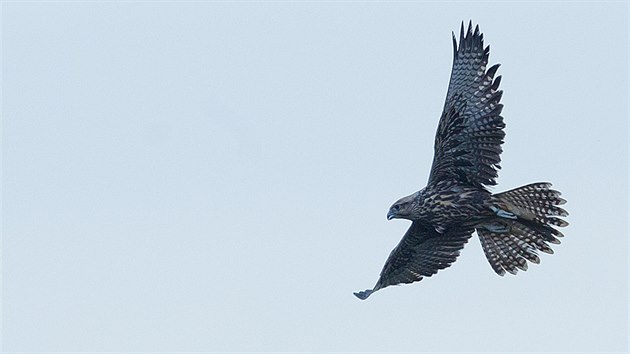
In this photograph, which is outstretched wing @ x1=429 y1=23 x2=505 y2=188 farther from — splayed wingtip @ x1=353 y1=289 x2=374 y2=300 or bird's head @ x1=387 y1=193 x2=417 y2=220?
splayed wingtip @ x1=353 y1=289 x2=374 y2=300

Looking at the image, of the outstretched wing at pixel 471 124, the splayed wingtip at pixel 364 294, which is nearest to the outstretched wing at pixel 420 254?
the splayed wingtip at pixel 364 294

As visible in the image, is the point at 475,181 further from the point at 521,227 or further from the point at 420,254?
the point at 420,254

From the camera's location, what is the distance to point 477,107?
20328mm

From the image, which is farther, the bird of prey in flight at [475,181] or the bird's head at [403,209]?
the bird's head at [403,209]

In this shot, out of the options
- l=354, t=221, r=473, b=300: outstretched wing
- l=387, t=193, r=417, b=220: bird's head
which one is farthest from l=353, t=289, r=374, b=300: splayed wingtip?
l=387, t=193, r=417, b=220: bird's head

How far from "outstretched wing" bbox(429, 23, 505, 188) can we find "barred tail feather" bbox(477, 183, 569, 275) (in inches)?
15.8

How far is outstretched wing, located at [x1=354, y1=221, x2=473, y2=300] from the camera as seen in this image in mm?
21672

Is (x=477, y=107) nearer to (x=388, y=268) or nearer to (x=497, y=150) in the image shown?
(x=497, y=150)

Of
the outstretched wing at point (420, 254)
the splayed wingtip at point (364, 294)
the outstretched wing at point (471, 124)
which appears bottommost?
the splayed wingtip at point (364, 294)

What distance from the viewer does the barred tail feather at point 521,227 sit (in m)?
20.5

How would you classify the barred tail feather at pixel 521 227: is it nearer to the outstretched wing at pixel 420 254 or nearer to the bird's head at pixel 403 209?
the outstretched wing at pixel 420 254

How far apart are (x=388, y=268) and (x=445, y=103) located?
2.68 meters

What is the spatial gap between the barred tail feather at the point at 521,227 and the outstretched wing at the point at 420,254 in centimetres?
40

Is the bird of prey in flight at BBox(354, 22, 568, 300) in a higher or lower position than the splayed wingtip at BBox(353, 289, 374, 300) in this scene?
higher
